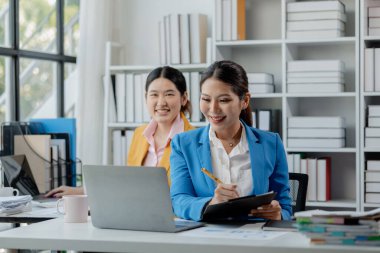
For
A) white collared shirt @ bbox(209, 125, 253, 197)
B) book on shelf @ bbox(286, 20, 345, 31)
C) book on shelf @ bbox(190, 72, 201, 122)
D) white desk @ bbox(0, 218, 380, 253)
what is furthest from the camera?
book on shelf @ bbox(190, 72, 201, 122)

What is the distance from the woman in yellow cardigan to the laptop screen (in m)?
0.55

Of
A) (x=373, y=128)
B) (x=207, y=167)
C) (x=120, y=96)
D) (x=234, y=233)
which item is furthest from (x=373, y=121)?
(x=234, y=233)

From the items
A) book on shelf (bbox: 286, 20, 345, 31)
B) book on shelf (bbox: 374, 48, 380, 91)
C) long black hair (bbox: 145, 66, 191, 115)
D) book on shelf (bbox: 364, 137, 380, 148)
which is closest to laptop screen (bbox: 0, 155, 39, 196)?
long black hair (bbox: 145, 66, 191, 115)

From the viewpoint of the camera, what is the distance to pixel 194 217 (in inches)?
103

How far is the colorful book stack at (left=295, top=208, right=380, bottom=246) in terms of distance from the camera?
7.01 ft

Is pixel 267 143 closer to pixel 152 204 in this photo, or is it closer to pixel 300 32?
pixel 152 204

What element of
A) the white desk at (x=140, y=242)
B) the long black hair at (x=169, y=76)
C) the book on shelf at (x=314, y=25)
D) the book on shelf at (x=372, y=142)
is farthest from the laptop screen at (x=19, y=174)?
the book on shelf at (x=372, y=142)

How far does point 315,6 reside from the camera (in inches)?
178

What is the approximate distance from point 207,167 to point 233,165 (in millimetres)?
126

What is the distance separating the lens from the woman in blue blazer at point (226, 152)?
284 centimetres

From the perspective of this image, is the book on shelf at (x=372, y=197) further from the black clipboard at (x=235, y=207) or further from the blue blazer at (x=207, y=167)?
the black clipboard at (x=235, y=207)

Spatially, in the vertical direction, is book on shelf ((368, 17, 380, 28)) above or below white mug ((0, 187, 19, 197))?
above

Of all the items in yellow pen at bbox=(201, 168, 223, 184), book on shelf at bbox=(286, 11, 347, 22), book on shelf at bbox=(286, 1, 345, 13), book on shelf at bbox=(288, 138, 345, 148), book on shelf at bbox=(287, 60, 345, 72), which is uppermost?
book on shelf at bbox=(286, 1, 345, 13)

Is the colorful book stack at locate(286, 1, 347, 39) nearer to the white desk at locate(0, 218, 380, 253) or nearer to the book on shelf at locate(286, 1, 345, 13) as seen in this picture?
the book on shelf at locate(286, 1, 345, 13)
